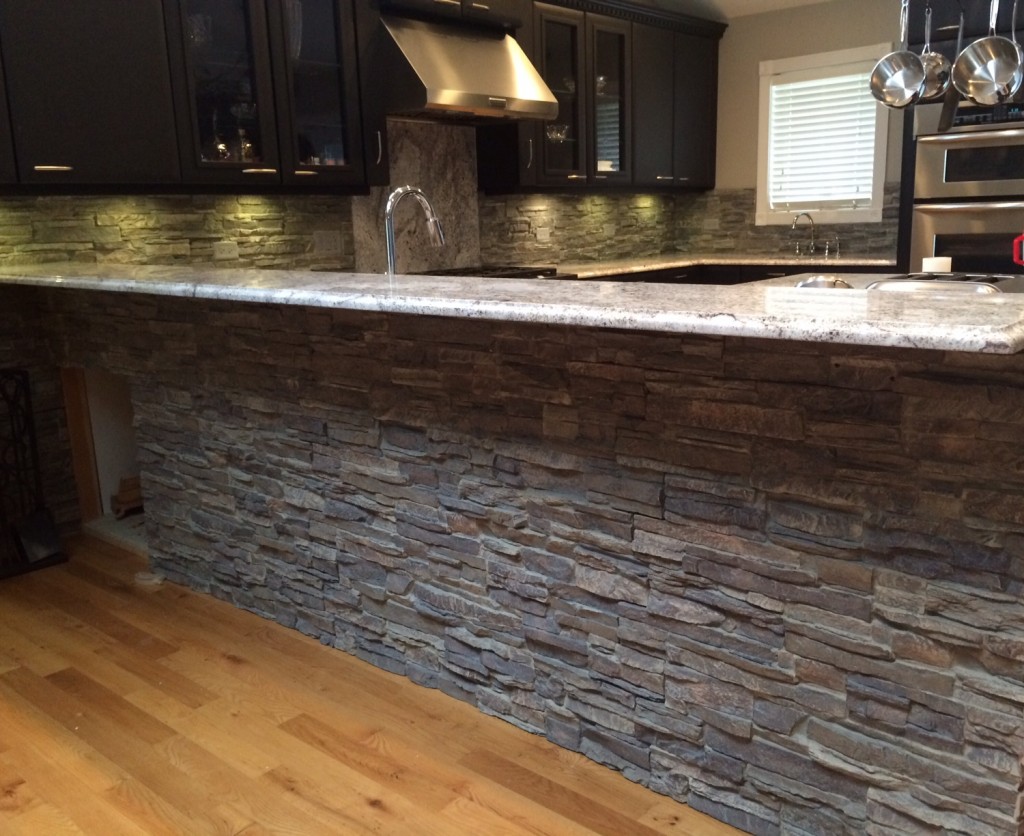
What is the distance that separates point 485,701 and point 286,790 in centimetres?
54

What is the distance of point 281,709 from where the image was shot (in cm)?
237

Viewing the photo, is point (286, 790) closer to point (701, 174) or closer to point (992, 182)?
point (992, 182)

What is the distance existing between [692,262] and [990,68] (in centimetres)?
262

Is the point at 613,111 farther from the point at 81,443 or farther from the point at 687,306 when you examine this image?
the point at 687,306

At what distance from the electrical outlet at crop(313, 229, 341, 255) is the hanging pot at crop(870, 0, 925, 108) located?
93.7 inches

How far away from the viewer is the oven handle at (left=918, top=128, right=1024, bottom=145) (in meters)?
4.11

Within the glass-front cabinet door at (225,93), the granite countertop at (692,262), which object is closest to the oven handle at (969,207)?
the granite countertop at (692,262)

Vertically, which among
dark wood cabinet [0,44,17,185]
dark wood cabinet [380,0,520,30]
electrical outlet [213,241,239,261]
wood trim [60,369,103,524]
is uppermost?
dark wood cabinet [380,0,520,30]

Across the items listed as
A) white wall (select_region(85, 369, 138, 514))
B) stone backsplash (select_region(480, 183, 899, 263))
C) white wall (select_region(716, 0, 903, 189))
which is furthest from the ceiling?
white wall (select_region(85, 369, 138, 514))

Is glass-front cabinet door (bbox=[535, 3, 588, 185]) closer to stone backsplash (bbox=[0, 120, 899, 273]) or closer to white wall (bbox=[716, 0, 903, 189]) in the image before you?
stone backsplash (bbox=[0, 120, 899, 273])

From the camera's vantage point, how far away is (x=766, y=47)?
541 centimetres

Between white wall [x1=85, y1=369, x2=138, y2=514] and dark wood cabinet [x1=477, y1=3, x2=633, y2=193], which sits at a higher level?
dark wood cabinet [x1=477, y1=3, x2=633, y2=193]

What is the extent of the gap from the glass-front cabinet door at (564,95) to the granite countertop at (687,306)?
266 cm

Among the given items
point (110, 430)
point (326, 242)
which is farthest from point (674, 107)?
point (110, 430)
